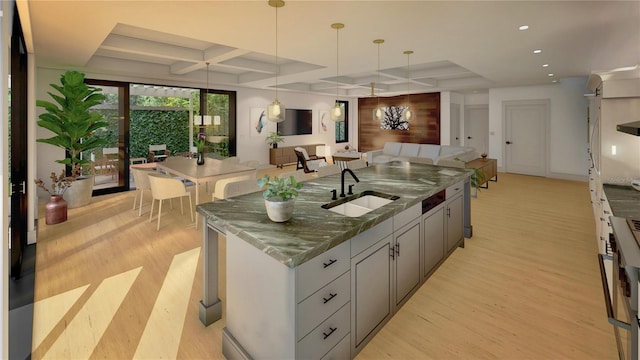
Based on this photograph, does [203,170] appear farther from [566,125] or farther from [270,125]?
[566,125]

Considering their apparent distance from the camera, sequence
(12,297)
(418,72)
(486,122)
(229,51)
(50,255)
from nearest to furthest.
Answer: (12,297), (50,255), (229,51), (418,72), (486,122)

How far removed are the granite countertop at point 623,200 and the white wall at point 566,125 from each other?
6.39 metres

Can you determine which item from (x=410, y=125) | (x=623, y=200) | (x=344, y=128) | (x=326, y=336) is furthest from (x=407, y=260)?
(x=344, y=128)

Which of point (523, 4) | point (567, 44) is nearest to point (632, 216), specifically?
point (523, 4)

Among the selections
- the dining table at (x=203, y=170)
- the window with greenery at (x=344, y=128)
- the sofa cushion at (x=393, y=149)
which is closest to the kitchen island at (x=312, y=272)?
the dining table at (x=203, y=170)

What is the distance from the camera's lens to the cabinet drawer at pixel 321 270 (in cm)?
156

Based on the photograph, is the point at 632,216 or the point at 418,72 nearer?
the point at 632,216

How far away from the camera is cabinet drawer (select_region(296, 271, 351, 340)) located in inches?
61.8

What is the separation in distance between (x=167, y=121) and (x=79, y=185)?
338 cm

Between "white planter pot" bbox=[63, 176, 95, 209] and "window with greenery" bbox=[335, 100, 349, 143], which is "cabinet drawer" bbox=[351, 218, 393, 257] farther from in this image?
"window with greenery" bbox=[335, 100, 349, 143]

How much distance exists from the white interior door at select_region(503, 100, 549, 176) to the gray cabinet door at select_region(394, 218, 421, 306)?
8.10m

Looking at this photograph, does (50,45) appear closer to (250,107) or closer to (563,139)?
(250,107)

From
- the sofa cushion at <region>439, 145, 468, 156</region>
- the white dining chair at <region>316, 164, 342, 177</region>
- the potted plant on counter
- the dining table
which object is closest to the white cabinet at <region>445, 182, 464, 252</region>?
the white dining chair at <region>316, 164, 342, 177</region>

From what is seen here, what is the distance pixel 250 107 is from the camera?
30.7 ft
